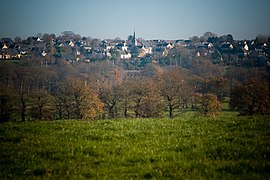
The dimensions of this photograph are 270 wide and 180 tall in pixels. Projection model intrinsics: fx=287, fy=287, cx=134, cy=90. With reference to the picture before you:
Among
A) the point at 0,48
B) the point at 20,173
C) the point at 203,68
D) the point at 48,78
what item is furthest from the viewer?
the point at 0,48

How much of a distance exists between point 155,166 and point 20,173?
13.2ft

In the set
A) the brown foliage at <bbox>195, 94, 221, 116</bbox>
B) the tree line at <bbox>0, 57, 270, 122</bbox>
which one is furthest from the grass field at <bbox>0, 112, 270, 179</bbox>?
the brown foliage at <bbox>195, 94, 221, 116</bbox>

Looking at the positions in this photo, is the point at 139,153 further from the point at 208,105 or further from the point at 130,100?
the point at 130,100

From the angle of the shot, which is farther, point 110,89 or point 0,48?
point 0,48

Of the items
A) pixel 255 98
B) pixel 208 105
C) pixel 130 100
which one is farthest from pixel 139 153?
pixel 130 100

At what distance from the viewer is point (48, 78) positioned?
113375 mm

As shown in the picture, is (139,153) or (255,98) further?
(255,98)

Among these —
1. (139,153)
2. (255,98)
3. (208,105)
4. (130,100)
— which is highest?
(139,153)

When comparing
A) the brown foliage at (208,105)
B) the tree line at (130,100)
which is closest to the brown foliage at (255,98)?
the tree line at (130,100)

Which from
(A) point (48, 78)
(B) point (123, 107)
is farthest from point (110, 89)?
(A) point (48, 78)

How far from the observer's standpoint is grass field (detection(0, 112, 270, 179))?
8211 mm

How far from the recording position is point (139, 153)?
399 inches

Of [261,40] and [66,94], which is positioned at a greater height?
[261,40]

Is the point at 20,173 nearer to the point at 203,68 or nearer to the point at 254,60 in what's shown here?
the point at 203,68
